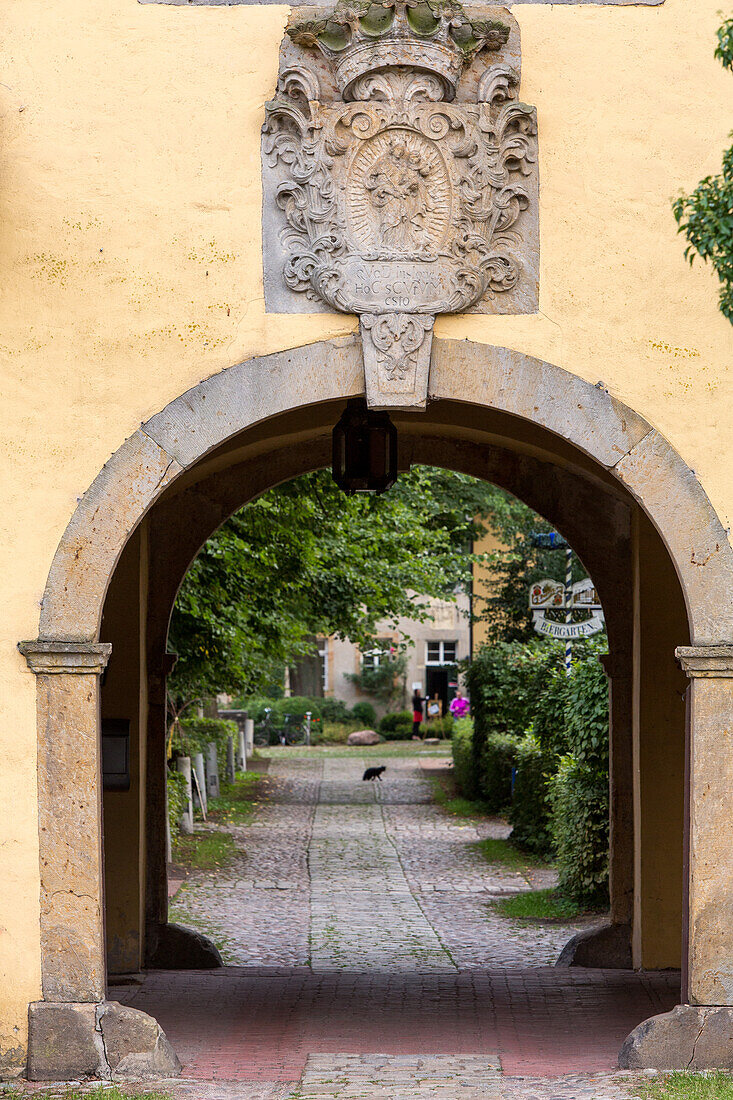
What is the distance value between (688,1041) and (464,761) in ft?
45.2

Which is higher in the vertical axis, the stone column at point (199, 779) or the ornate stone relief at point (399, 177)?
the ornate stone relief at point (399, 177)

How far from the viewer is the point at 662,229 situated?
605 cm

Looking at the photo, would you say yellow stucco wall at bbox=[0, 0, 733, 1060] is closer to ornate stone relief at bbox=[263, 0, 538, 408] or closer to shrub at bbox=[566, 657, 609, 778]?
ornate stone relief at bbox=[263, 0, 538, 408]

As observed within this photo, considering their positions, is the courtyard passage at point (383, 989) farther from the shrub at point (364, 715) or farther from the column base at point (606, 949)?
the shrub at point (364, 715)

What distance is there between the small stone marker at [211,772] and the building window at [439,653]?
59.4ft

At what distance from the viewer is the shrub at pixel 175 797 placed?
14.3 metres

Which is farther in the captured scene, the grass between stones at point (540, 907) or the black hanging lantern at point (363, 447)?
the grass between stones at point (540, 907)

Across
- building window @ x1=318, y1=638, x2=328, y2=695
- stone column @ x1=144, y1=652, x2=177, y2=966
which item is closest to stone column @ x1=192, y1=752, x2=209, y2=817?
stone column @ x1=144, y1=652, x2=177, y2=966

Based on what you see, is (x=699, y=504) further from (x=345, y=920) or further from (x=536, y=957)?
(x=345, y=920)

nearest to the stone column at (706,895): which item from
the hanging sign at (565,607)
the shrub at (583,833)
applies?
the shrub at (583,833)

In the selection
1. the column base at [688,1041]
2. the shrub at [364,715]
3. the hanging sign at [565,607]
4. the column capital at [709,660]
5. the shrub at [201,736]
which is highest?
the hanging sign at [565,607]

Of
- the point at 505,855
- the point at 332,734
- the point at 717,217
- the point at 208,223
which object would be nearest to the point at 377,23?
the point at 208,223

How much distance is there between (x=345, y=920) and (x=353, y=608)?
645 cm

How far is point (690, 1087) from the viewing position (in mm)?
5449
